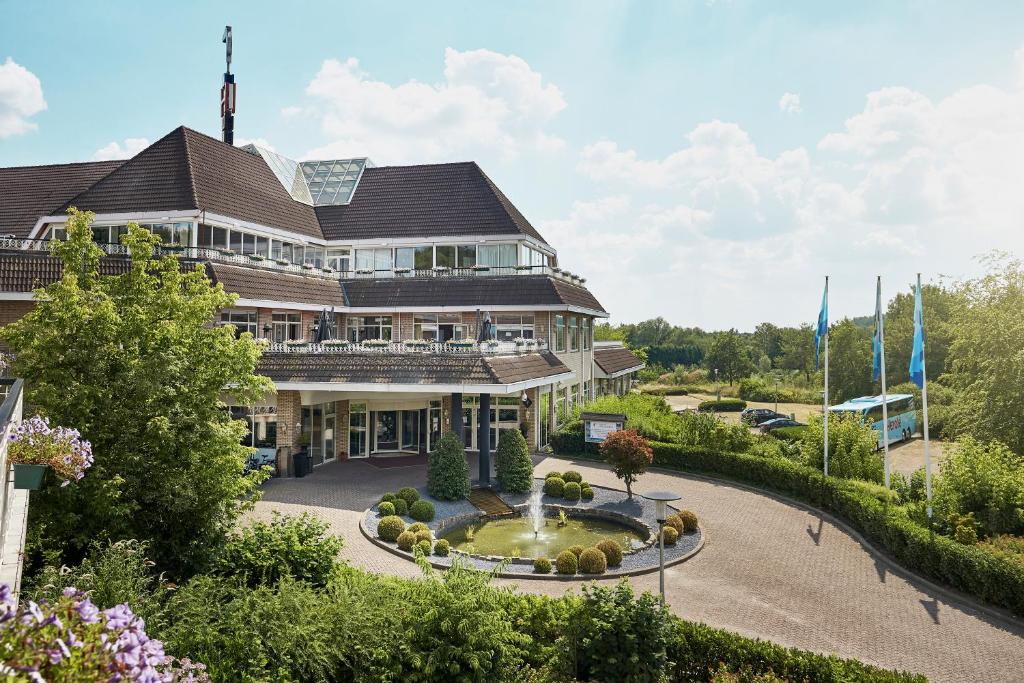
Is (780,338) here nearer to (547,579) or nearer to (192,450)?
(547,579)

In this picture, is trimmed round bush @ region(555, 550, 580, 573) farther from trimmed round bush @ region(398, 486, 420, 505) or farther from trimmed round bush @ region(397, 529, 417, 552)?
trimmed round bush @ region(398, 486, 420, 505)

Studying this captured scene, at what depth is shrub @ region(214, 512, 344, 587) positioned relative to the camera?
37.5ft

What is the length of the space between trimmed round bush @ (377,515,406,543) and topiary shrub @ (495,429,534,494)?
589 cm

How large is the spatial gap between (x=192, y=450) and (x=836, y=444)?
Answer: 69.2 feet

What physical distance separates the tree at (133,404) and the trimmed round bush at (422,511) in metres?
7.67

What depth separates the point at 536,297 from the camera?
30.7 m

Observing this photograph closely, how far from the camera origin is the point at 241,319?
25547 millimetres

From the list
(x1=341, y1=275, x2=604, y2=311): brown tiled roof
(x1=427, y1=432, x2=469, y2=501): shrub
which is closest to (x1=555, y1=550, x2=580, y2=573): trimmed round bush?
(x1=427, y1=432, x2=469, y2=501): shrub

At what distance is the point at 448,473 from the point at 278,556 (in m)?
10.1

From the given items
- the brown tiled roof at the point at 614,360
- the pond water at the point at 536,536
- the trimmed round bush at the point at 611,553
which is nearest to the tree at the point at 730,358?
the brown tiled roof at the point at 614,360

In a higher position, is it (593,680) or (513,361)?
(513,361)

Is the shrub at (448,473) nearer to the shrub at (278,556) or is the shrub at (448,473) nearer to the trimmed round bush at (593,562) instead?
the trimmed round bush at (593,562)

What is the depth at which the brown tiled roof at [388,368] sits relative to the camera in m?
22.6

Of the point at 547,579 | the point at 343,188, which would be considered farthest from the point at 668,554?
the point at 343,188
